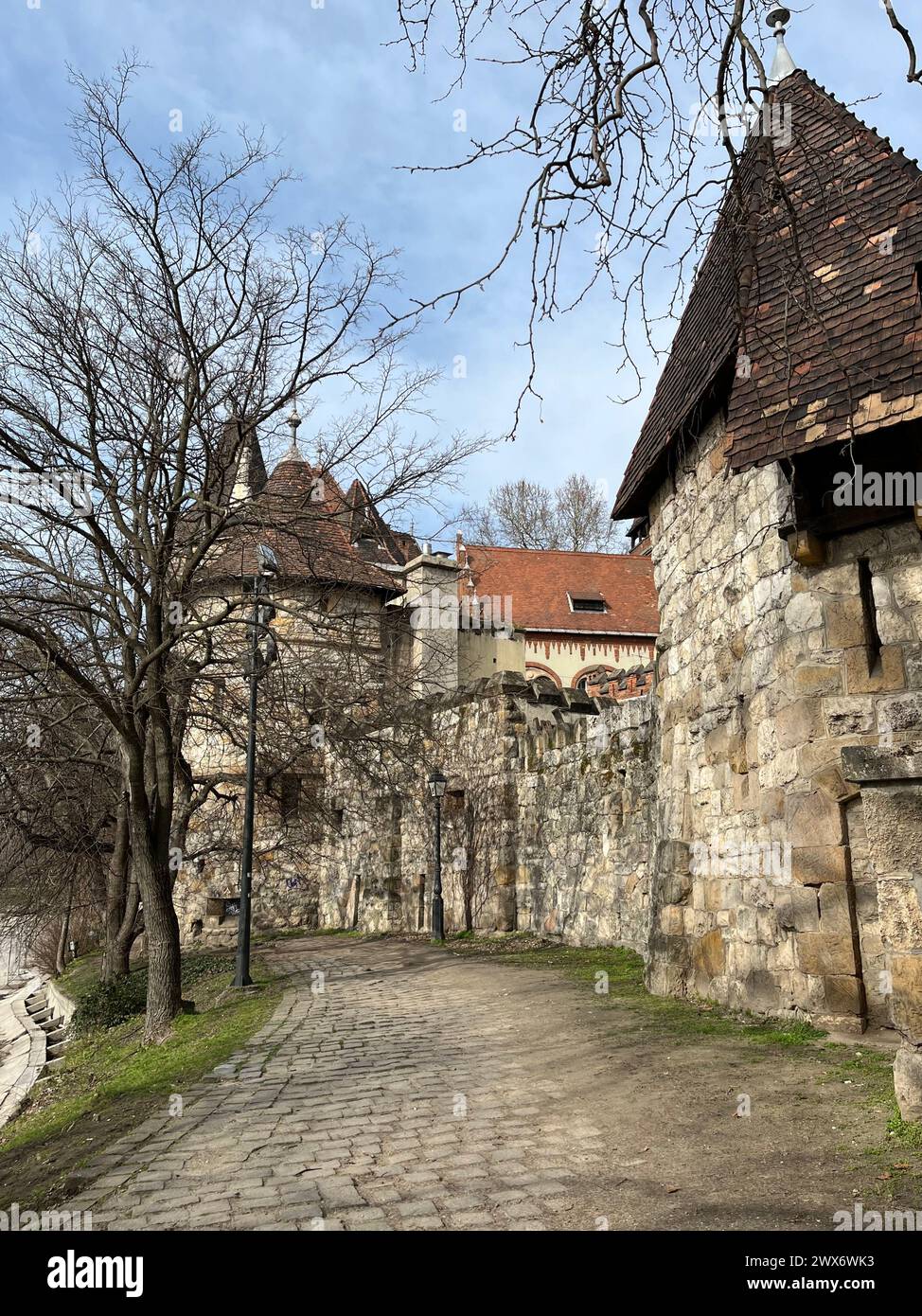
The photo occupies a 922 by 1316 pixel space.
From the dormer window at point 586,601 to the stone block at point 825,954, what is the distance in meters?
28.8

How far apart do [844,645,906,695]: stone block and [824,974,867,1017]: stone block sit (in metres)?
1.65

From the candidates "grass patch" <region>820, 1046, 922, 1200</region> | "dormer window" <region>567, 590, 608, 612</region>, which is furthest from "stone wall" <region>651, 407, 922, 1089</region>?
"dormer window" <region>567, 590, 608, 612</region>

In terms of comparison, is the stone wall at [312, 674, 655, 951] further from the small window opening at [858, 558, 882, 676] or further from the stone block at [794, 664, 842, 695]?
the small window opening at [858, 558, 882, 676]

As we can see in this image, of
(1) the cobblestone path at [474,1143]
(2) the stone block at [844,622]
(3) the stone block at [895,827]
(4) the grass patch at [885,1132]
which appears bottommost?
(1) the cobblestone path at [474,1143]

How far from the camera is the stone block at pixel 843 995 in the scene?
5.71 meters

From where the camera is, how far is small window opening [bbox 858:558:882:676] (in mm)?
5988

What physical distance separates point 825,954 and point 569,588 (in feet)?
96.9

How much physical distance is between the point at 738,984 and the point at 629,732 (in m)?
5.31

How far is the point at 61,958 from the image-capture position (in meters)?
26.8

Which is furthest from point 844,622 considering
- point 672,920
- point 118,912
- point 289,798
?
point 118,912

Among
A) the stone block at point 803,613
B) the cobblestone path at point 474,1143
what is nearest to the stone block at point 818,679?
the stone block at point 803,613

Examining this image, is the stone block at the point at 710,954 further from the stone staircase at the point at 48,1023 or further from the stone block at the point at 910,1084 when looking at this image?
the stone staircase at the point at 48,1023
